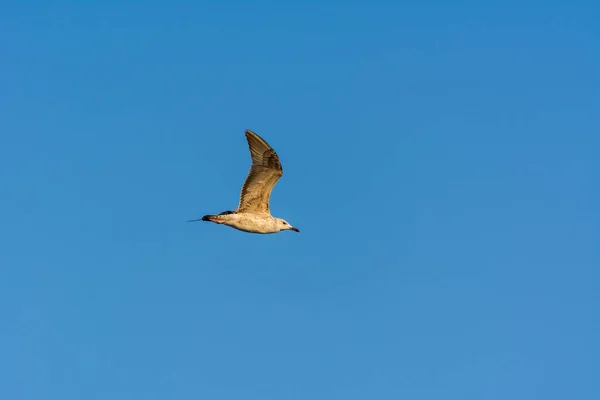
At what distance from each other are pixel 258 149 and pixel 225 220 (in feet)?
13.2

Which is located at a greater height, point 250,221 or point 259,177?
point 259,177

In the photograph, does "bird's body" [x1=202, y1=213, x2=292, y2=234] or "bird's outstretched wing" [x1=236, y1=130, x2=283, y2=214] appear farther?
"bird's body" [x1=202, y1=213, x2=292, y2=234]

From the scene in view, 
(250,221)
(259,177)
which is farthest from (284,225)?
(259,177)

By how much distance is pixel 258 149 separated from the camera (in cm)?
5066

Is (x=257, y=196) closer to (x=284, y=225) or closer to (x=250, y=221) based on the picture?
(x=250, y=221)

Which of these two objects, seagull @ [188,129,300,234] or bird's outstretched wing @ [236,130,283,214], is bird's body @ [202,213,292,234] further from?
bird's outstretched wing @ [236,130,283,214]

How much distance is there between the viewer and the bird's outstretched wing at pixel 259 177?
1989 inches

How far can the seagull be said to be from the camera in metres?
50.7

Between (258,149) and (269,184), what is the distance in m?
2.11

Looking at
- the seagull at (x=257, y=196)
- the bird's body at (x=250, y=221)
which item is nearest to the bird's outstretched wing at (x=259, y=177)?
the seagull at (x=257, y=196)

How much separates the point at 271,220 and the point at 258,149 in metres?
4.44

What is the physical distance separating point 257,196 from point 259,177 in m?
1.33

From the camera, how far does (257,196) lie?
52344mm

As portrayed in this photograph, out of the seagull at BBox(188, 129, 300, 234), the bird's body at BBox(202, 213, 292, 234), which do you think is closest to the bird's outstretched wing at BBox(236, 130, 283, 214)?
the seagull at BBox(188, 129, 300, 234)
